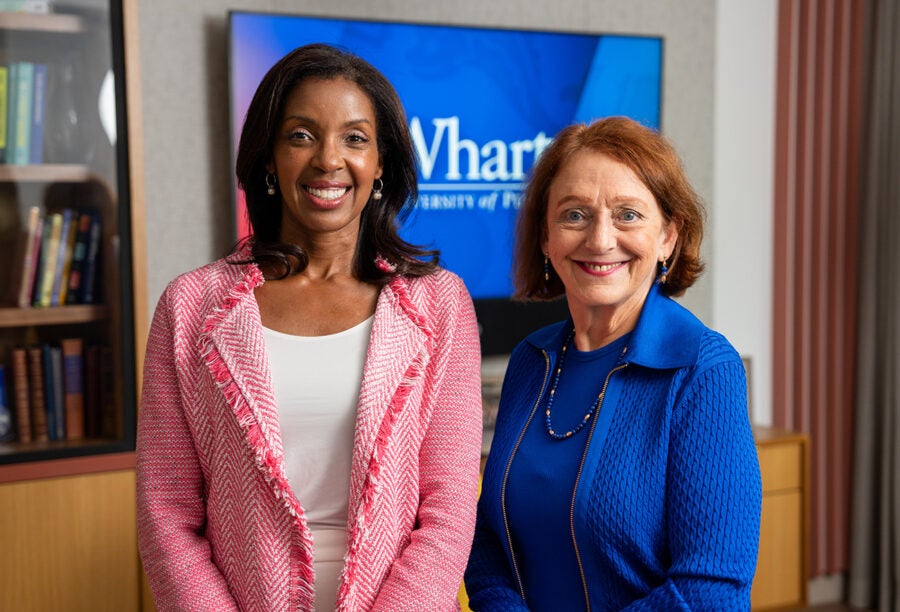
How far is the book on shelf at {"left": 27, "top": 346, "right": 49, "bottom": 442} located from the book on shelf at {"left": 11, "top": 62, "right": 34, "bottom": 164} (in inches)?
19.6

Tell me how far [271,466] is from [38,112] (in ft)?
5.28

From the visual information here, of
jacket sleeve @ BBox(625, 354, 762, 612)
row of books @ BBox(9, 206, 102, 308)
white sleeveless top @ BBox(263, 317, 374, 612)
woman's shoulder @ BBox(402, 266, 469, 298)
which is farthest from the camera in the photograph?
row of books @ BBox(9, 206, 102, 308)

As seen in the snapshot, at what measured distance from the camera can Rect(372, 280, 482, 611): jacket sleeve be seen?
53.8 inches

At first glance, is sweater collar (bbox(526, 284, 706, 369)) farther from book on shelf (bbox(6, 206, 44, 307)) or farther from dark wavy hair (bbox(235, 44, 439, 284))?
book on shelf (bbox(6, 206, 44, 307))

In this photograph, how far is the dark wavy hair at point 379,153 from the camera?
1430mm

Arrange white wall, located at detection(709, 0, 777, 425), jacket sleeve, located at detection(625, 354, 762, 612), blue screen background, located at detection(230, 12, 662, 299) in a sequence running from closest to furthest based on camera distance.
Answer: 1. jacket sleeve, located at detection(625, 354, 762, 612)
2. blue screen background, located at detection(230, 12, 662, 299)
3. white wall, located at detection(709, 0, 777, 425)

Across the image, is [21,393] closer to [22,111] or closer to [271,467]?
[22,111]

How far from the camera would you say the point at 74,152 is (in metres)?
2.56

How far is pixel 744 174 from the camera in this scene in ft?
12.6

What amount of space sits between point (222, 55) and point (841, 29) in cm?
231

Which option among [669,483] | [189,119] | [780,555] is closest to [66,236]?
[189,119]

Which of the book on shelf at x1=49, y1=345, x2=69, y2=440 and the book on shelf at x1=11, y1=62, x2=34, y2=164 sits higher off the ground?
the book on shelf at x1=11, y1=62, x2=34, y2=164

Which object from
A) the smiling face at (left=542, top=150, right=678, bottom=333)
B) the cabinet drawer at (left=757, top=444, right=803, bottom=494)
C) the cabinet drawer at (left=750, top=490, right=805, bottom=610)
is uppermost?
the smiling face at (left=542, top=150, right=678, bottom=333)

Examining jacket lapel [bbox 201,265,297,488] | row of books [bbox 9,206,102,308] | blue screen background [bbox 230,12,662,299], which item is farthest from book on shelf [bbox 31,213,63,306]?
jacket lapel [bbox 201,265,297,488]
